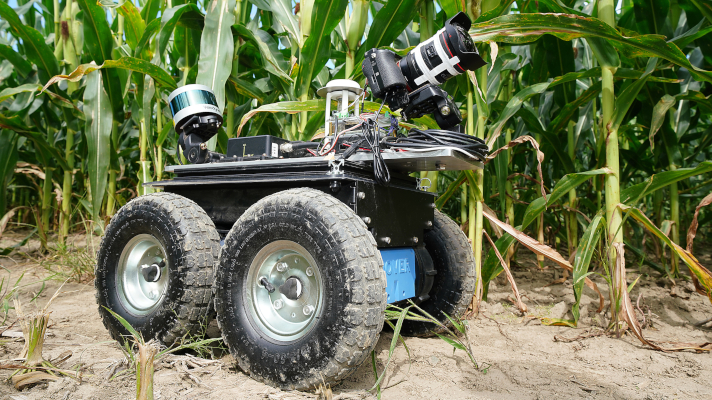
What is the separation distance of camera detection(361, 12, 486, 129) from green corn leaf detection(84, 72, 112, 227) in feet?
5.99

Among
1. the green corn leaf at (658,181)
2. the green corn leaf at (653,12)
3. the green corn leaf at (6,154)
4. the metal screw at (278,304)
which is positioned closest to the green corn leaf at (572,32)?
the green corn leaf at (658,181)

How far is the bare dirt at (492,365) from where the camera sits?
5.01 ft

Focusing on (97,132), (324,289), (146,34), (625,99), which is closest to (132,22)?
(146,34)

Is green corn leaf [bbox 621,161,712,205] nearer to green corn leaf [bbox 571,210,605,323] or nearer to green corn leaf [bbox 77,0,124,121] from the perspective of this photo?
green corn leaf [bbox 571,210,605,323]

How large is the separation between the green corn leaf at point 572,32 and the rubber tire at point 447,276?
93cm

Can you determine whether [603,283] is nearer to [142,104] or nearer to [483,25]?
[483,25]

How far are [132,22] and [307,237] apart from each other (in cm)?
216

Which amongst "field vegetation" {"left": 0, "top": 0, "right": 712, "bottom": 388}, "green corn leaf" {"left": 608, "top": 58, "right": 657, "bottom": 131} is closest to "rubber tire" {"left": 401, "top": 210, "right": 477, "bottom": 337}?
"field vegetation" {"left": 0, "top": 0, "right": 712, "bottom": 388}

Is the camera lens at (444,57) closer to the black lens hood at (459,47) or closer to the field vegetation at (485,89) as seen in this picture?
the black lens hood at (459,47)

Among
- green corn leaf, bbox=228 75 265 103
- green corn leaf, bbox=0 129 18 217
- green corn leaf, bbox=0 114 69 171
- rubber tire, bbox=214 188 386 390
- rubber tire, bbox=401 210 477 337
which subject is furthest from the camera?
green corn leaf, bbox=0 129 18 217

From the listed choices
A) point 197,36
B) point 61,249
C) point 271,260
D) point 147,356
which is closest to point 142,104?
point 197,36

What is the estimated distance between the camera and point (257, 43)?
2.72 m

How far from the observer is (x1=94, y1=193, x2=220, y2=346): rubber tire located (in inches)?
71.0

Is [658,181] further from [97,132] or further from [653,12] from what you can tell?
[97,132]
